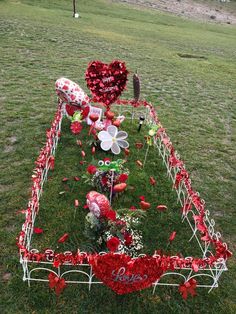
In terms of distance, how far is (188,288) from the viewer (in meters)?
4.70

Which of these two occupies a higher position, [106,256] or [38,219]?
[106,256]

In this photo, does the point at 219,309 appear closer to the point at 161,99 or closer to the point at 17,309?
the point at 17,309

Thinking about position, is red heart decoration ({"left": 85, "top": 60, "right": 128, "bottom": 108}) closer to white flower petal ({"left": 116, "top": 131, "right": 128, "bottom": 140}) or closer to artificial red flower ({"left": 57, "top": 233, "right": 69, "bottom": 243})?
white flower petal ({"left": 116, "top": 131, "right": 128, "bottom": 140})

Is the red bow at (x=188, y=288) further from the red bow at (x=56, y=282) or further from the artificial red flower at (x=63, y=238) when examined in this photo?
the artificial red flower at (x=63, y=238)

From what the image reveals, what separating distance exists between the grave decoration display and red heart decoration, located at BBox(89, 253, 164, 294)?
1 centimetres

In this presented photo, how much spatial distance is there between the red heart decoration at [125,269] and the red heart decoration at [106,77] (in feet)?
15.7

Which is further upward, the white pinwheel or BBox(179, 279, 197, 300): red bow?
the white pinwheel

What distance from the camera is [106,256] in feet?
13.1

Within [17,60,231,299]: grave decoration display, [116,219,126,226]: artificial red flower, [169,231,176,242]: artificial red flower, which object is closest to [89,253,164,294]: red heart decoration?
[17,60,231,299]: grave decoration display

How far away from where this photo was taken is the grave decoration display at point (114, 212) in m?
4.27

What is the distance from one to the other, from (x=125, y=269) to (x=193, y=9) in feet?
185

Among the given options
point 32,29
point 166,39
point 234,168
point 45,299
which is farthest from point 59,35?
point 45,299

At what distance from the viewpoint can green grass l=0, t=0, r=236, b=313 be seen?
4797mm

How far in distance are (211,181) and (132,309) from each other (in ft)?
13.8
